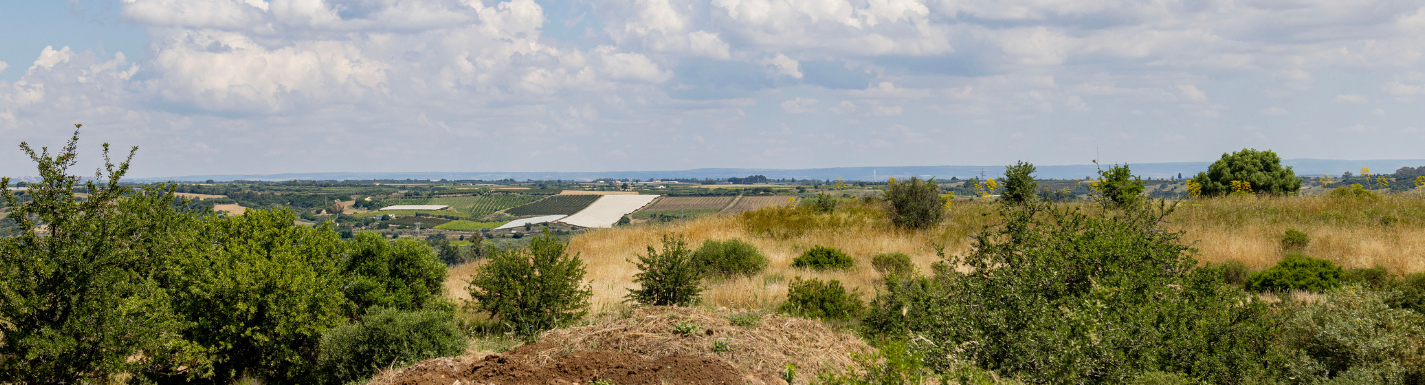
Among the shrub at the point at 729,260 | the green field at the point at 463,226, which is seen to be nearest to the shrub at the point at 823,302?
the shrub at the point at 729,260

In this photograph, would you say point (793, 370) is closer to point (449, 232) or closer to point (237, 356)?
point (237, 356)

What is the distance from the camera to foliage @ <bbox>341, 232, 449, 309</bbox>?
6926 mm

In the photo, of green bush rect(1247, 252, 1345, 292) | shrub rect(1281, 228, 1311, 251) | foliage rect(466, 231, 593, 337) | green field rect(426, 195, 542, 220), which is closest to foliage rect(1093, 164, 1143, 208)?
shrub rect(1281, 228, 1311, 251)

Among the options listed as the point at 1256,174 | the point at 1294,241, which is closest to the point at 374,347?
the point at 1294,241

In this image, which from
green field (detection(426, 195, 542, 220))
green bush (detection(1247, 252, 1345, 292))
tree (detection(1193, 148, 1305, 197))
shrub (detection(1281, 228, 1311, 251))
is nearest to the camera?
green bush (detection(1247, 252, 1345, 292))

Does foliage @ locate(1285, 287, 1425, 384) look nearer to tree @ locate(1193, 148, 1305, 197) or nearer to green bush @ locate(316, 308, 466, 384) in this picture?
green bush @ locate(316, 308, 466, 384)

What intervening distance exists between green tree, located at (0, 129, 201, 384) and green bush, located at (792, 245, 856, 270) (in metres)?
8.62

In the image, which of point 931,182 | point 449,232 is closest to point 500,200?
point 449,232

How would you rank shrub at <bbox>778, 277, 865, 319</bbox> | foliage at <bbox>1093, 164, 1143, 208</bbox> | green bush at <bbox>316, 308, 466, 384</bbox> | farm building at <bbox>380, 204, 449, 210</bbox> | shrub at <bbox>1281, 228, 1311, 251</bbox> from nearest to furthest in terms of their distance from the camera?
green bush at <bbox>316, 308, 466, 384</bbox>, shrub at <bbox>778, 277, 865, 319</bbox>, shrub at <bbox>1281, 228, 1311, 251</bbox>, foliage at <bbox>1093, 164, 1143, 208</bbox>, farm building at <bbox>380, 204, 449, 210</bbox>

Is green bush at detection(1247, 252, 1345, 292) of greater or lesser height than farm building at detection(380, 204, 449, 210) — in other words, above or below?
above

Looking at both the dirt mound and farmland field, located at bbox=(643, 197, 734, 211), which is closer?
A: the dirt mound

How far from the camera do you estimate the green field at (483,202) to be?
73981 millimetres

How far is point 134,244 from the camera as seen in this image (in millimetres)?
5434

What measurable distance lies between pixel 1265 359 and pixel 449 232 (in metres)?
50.1
